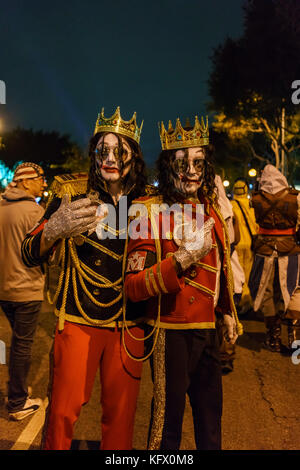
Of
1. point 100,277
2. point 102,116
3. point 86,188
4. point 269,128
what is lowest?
point 100,277

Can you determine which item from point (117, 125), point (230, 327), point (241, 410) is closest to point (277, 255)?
point (241, 410)

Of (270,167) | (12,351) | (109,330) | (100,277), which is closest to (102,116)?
(100,277)

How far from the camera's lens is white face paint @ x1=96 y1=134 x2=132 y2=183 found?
2.46 metres

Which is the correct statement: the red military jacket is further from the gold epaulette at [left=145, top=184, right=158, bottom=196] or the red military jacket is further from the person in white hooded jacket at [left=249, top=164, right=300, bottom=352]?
the person in white hooded jacket at [left=249, top=164, right=300, bottom=352]

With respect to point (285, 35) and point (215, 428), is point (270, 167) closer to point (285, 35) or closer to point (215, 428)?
point (215, 428)

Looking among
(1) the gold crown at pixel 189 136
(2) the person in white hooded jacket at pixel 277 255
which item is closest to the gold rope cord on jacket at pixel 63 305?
(1) the gold crown at pixel 189 136

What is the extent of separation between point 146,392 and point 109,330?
2.26 meters

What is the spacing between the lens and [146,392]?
4.31 metres

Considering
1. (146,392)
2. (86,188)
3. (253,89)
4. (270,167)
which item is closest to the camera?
(86,188)

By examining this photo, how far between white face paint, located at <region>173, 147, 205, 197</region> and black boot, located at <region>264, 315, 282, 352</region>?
383cm

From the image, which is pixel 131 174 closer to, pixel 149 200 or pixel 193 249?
pixel 149 200

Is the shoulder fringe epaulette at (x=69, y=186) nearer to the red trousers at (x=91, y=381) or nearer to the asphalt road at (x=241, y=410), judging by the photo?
the red trousers at (x=91, y=381)

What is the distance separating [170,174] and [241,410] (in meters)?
2.63

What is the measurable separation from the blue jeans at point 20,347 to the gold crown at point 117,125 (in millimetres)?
2156
